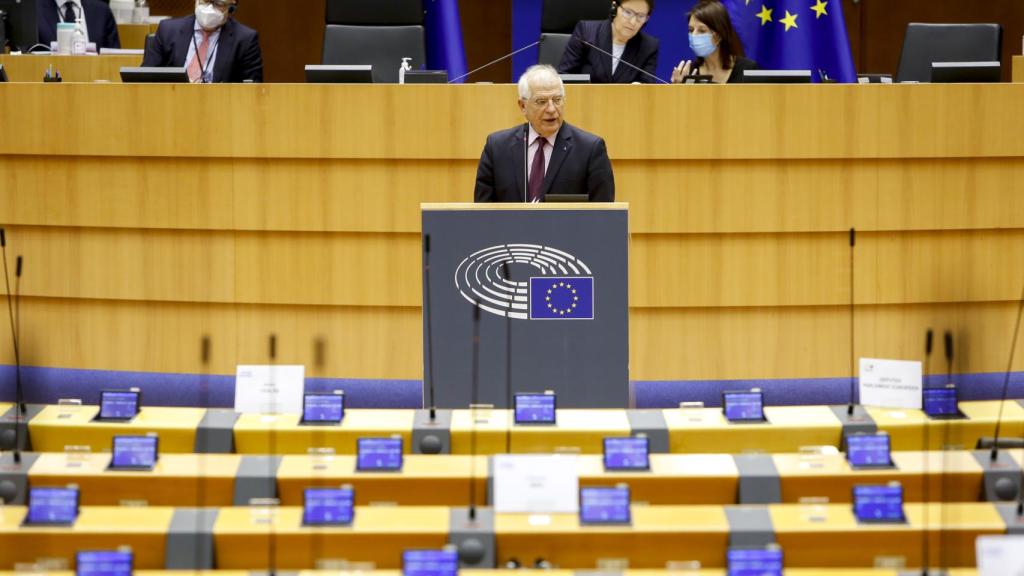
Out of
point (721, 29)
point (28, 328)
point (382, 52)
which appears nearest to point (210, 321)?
point (28, 328)

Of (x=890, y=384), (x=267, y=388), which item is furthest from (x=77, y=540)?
(x=890, y=384)

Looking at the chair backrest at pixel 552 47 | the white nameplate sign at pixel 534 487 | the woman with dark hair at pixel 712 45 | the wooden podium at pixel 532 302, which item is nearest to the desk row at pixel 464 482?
the white nameplate sign at pixel 534 487

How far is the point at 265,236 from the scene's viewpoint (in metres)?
5.53

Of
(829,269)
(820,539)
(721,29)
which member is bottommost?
(820,539)

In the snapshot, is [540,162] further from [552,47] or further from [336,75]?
[552,47]

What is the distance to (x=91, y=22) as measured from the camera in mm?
7352

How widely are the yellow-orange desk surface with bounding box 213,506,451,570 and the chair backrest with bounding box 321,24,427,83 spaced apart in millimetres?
4406

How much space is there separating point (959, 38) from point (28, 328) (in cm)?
462

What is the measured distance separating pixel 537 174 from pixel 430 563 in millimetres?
2534

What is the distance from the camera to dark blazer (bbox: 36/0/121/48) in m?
7.29

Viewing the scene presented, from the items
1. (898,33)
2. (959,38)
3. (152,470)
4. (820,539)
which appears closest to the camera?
(820,539)

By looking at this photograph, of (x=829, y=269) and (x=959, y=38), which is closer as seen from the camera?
(x=829, y=269)

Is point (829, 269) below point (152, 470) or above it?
above

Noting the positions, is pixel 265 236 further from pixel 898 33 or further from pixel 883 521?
pixel 898 33
